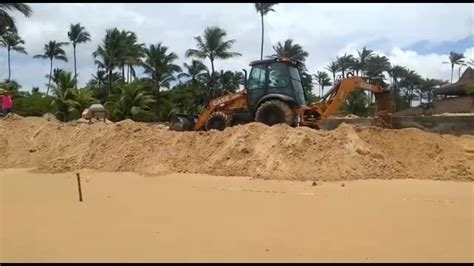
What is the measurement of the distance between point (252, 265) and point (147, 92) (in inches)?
1290

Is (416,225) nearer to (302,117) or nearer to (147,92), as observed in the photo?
(302,117)

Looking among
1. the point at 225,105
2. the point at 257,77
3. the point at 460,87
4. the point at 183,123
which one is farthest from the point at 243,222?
the point at 460,87

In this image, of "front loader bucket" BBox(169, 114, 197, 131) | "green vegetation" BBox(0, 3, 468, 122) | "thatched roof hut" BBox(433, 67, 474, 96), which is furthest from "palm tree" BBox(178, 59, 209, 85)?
"front loader bucket" BBox(169, 114, 197, 131)

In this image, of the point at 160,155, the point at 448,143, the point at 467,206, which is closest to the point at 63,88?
the point at 160,155

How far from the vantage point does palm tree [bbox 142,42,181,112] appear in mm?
45156

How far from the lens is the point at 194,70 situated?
4869 cm

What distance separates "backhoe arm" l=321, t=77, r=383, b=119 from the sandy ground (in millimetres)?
4860

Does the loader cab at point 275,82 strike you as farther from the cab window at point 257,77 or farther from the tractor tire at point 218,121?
the tractor tire at point 218,121

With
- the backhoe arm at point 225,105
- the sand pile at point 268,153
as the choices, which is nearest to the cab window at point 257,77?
the backhoe arm at point 225,105

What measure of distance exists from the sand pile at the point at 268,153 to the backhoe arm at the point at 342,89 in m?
2.25

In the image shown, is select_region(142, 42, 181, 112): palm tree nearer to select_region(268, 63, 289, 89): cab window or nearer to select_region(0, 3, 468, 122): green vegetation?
select_region(0, 3, 468, 122): green vegetation

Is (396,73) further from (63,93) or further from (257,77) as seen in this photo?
(257,77)

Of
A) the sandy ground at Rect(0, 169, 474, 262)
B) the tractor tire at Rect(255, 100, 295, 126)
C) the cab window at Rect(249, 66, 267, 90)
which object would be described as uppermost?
the cab window at Rect(249, 66, 267, 90)

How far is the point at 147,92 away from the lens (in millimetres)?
37156
